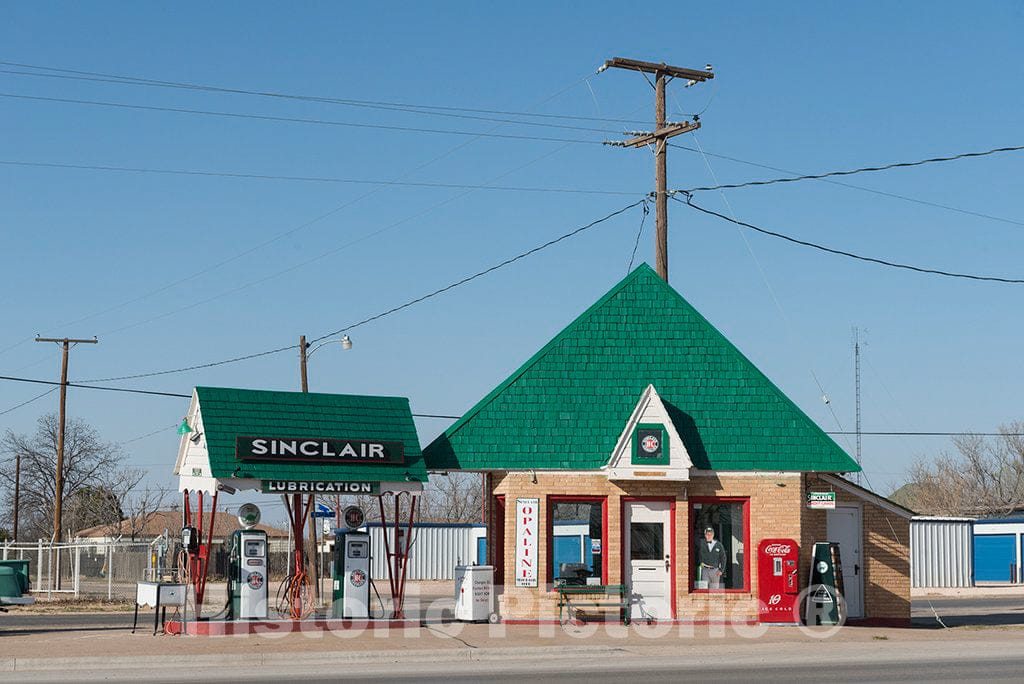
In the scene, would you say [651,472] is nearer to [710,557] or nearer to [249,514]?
[710,557]

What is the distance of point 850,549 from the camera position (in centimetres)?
2648

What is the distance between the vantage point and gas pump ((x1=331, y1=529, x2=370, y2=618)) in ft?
75.9

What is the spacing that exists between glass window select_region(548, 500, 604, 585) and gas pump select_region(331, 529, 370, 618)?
3539mm

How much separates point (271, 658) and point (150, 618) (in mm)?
13978

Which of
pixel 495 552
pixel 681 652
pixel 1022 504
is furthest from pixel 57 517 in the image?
pixel 1022 504

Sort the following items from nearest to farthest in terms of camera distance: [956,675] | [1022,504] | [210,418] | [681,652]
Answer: [956,675] < [681,652] < [210,418] < [1022,504]

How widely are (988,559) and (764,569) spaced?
36194 millimetres

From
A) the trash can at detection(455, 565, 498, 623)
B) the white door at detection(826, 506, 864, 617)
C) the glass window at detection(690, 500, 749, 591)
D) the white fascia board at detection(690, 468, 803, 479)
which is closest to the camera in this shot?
the trash can at detection(455, 565, 498, 623)

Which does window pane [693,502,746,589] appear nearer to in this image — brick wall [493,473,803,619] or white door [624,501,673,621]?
brick wall [493,473,803,619]

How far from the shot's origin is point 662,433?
79.8ft

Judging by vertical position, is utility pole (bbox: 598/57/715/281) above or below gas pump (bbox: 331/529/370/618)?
above

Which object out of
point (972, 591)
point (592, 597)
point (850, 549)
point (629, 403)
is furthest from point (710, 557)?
point (972, 591)

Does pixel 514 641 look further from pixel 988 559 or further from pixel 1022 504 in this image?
pixel 1022 504

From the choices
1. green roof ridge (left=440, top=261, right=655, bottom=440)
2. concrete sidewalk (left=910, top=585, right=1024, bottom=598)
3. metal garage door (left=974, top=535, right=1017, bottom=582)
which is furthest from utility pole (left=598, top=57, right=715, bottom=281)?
metal garage door (left=974, top=535, right=1017, bottom=582)
